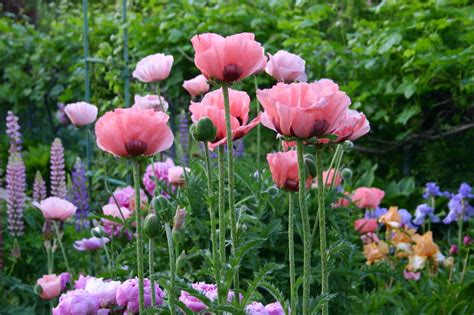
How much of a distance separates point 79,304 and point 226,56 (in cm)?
44

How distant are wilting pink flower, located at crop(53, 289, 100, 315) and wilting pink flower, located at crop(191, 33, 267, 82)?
0.39 metres

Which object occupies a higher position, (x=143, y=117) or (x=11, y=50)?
(x=143, y=117)

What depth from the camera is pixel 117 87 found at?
3631 millimetres

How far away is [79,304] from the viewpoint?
122 cm

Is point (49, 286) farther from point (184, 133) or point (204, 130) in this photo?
point (184, 133)

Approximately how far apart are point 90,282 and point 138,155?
26 cm

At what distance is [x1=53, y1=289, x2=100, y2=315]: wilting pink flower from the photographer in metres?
1.22

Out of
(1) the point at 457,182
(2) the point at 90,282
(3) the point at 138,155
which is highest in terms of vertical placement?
(3) the point at 138,155

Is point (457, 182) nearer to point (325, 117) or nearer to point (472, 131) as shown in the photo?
point (472, 131)

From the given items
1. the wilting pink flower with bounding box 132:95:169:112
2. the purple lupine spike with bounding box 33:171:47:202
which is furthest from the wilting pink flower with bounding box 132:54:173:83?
the purple lupine spike with bounding box 33:171:47:202

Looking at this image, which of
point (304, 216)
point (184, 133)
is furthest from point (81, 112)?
point (184, 133)

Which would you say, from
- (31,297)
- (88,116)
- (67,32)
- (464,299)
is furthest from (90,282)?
(67,32)

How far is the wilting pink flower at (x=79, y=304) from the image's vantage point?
122cm

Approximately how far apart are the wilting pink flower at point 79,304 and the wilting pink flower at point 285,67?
61 centimetres
